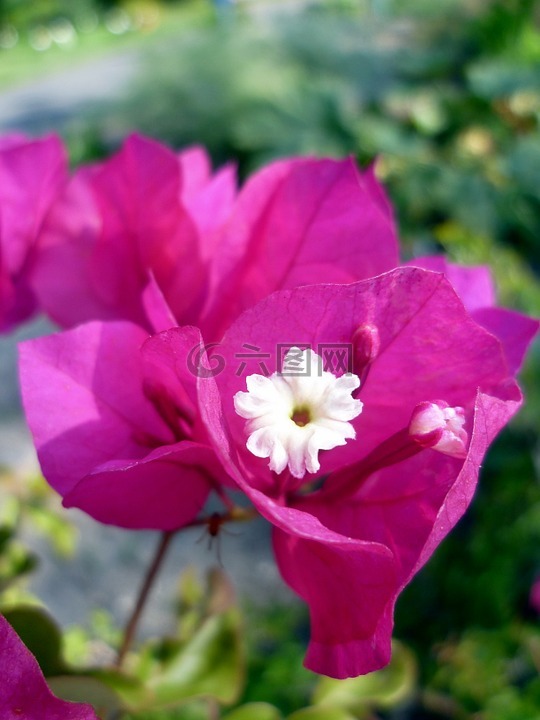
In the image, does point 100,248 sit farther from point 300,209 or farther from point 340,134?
point 340,134

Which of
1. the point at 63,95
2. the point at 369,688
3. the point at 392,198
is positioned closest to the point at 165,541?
the point at 369,688

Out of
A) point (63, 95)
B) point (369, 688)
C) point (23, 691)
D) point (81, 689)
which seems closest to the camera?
point (23, 691)

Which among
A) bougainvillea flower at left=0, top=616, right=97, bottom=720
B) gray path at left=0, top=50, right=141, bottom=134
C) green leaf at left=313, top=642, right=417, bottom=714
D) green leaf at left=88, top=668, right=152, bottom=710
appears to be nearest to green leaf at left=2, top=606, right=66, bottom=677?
green leaf at left=88, top=668, right=152, bottom=710

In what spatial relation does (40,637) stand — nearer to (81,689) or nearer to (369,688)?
(81,689)

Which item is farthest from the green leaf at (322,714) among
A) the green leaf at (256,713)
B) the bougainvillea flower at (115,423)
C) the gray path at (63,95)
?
the gray path at (63,95)

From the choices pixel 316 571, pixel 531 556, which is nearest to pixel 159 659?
pixel 316 571

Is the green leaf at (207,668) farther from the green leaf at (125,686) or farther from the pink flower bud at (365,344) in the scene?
the pink flower bud at (365,344)
